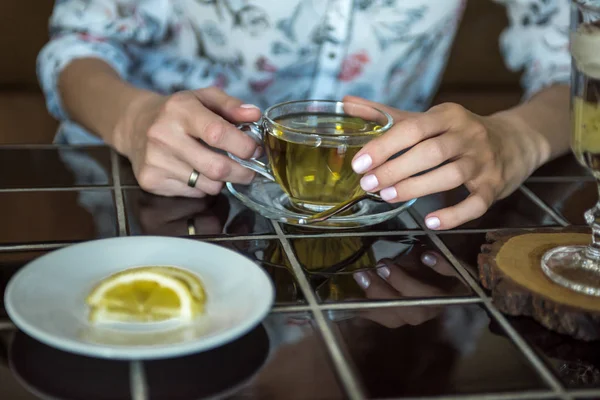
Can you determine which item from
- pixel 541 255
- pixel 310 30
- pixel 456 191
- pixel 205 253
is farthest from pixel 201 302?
pixel 310 30

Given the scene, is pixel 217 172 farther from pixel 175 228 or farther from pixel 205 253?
pixel 205 253

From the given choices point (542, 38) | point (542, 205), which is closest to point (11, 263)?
point (542, 205)

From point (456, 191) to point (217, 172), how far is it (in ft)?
1.11

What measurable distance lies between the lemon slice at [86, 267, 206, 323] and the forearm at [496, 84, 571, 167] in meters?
0.65

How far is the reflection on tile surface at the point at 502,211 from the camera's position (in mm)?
971

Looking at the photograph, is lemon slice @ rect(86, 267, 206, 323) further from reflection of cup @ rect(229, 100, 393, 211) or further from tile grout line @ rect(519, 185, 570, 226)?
tile grout line @ rect(519, 185, 570, 226)

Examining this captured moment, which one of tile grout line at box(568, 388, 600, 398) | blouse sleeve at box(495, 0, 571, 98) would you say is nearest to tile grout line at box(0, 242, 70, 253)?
tile grout line at box(568, 388, 600, 398)

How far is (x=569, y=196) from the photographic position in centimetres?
108

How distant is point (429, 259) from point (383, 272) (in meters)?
0.07

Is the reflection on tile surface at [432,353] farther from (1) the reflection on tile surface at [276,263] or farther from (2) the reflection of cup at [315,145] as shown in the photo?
(2) the reflection of cup at [315,145]

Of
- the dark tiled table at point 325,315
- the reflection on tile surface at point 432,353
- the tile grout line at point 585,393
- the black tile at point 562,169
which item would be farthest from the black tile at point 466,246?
the black tile at point 562,169

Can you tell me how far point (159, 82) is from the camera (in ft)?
5.16

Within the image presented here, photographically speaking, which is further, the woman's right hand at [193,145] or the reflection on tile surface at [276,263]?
the woman's right hand at [193,145]

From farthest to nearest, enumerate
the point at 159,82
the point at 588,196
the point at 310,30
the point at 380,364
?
the point at 159,82
the point at 310,30
the point at 588,196
the point at 380,364
